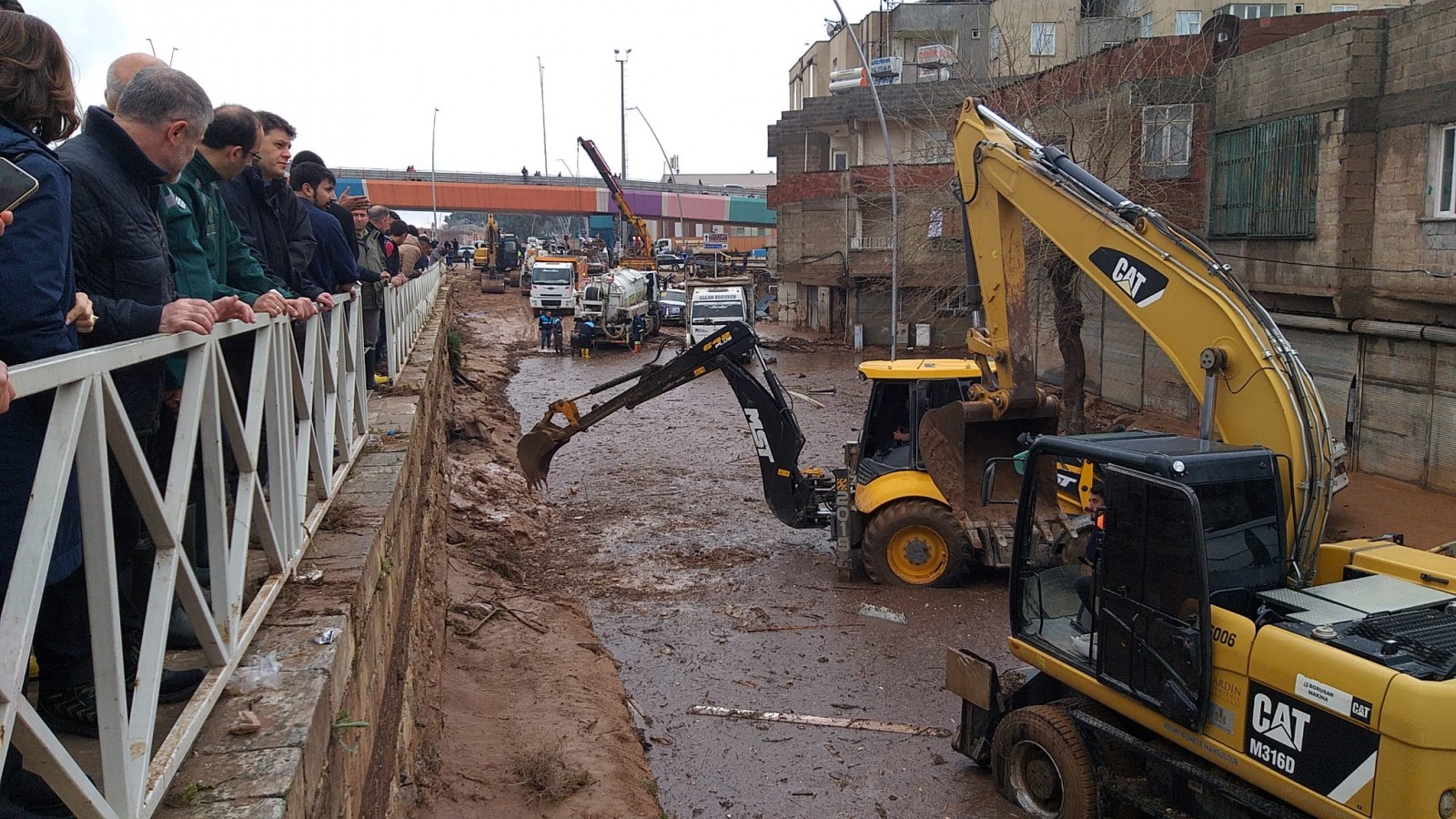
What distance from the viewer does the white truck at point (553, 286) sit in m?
38.0

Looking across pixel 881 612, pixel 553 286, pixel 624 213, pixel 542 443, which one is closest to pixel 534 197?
pixel 624 213

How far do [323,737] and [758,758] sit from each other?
4.85 m

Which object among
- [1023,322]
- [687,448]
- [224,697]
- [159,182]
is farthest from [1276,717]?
[687,448]

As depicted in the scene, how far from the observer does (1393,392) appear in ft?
47.9

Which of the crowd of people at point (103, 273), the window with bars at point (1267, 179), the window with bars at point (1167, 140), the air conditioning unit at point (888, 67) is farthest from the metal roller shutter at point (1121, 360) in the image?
the air conditioning unit at point (888, 67)

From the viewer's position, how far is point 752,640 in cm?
968

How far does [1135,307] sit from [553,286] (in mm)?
32636

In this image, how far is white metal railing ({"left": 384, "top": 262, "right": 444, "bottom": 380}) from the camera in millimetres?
9797

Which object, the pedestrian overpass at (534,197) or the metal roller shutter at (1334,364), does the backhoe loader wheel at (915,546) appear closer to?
the metal roller shutter at (1334,364)

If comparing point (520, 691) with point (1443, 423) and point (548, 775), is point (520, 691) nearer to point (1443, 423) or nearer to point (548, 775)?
point (548, 775)

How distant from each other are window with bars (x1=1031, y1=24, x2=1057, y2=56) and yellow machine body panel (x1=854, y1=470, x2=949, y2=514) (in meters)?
13.3

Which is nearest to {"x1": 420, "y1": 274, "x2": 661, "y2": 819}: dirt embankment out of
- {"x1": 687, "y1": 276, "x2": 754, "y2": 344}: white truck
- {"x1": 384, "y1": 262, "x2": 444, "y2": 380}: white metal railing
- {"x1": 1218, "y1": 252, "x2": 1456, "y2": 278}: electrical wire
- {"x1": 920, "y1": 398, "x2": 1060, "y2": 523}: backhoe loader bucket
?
{"x1": 384, "y1": 262, "x2": 444, "y2": 380}: white metal railing

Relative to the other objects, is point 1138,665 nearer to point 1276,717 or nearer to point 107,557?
point 1276,717

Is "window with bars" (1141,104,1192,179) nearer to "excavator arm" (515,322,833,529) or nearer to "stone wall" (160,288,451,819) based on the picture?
"excavator arm" (515,322,833,529)
